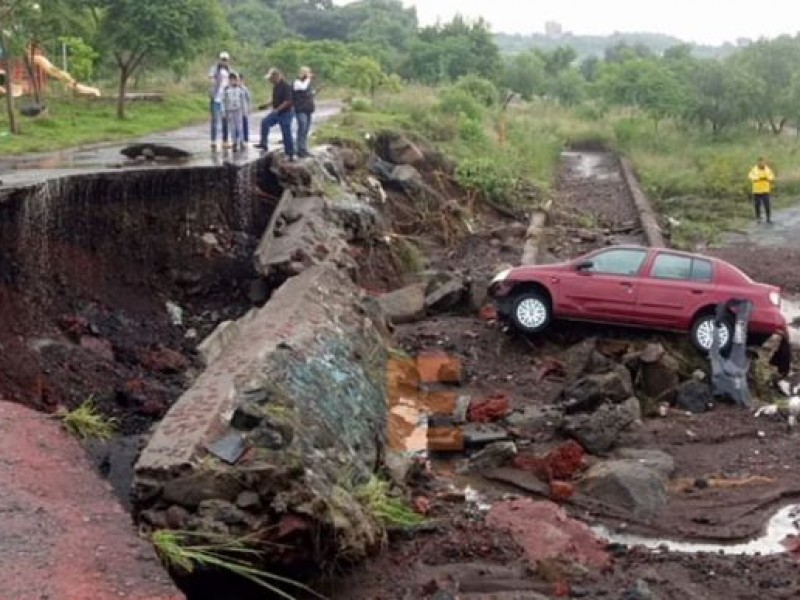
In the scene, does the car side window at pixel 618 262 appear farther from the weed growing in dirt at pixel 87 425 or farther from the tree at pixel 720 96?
the tree at pixel 720 96

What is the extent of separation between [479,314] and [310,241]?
3453 millimetres

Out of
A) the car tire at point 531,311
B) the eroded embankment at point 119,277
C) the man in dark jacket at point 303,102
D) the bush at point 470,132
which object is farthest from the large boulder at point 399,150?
the car tire at point 531,311

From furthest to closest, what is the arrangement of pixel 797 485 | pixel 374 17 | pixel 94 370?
1. pixel 374 17
2. pixel 94 370
3. pixel 797 485

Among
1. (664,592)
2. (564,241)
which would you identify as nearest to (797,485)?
(664,592)

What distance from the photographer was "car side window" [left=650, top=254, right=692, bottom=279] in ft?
60.4

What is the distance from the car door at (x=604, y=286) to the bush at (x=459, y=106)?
2298 centimetres

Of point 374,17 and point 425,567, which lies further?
point 374,17

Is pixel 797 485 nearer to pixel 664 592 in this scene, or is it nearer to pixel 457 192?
pixel 664 592

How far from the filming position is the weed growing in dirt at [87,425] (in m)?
12.4

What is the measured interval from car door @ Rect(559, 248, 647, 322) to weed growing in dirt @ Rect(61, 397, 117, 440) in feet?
26.1

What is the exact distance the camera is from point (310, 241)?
19672 mm

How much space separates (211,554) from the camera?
9.36 m

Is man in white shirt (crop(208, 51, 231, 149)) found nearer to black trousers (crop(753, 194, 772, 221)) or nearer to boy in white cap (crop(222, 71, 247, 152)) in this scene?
boy in white cap (crop(222, 71, 247, 152))

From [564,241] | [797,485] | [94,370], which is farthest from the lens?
[564,241]
